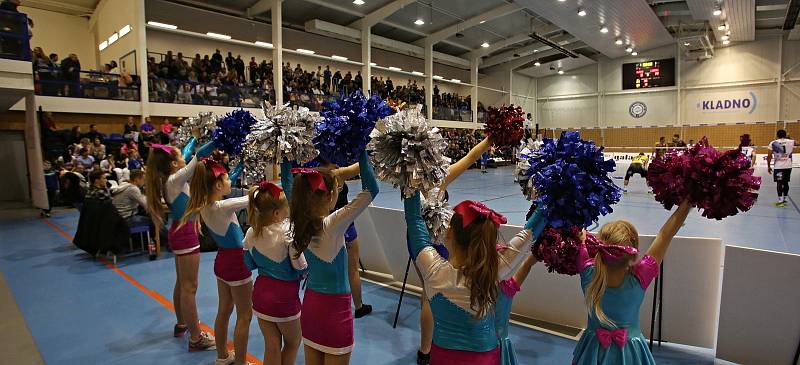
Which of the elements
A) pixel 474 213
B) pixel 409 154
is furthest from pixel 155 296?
pixel 474 213

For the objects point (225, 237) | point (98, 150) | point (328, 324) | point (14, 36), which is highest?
point (14, 36)

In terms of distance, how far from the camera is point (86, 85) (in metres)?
12.3

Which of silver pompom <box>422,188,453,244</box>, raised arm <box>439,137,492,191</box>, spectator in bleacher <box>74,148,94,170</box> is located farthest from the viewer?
spectator in bleacher <box>74,148,94,170</box>

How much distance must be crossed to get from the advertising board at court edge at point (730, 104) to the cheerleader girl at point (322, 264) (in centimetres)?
2677

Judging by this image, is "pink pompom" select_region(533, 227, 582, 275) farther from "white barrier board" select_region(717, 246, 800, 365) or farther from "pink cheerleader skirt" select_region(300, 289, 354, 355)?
"white barrier board" select_region(717, 246, 800, 365)

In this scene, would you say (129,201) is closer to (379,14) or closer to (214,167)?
(214,167)

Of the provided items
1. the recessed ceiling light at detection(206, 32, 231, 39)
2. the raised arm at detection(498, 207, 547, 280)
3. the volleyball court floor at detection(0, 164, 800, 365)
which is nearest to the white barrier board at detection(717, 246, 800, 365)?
the volleyball court floor at detection(0, 164, 800, 365)

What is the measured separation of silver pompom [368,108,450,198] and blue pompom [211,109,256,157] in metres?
1.55

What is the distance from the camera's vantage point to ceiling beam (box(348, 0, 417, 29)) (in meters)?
17.1

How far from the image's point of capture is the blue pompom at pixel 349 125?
1624mm

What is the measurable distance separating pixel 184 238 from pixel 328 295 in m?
1.72

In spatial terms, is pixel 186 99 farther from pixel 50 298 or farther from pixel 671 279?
pixel 671 279

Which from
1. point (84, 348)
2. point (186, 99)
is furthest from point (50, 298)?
point (186, 99)

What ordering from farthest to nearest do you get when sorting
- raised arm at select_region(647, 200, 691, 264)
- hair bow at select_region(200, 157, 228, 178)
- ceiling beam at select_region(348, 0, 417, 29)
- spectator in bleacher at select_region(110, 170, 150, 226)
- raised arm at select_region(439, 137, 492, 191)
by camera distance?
ceiling beam at select_region(348, 0, 417, 29) → spectator in bleacher at select_region(110, 170, 150, 226) → hair bow at select_region(200, 157, 228, 178) → raised arm at select_region(439, 137, 492, 191) → raised arm at select_region(647, 200, 691, 264)
